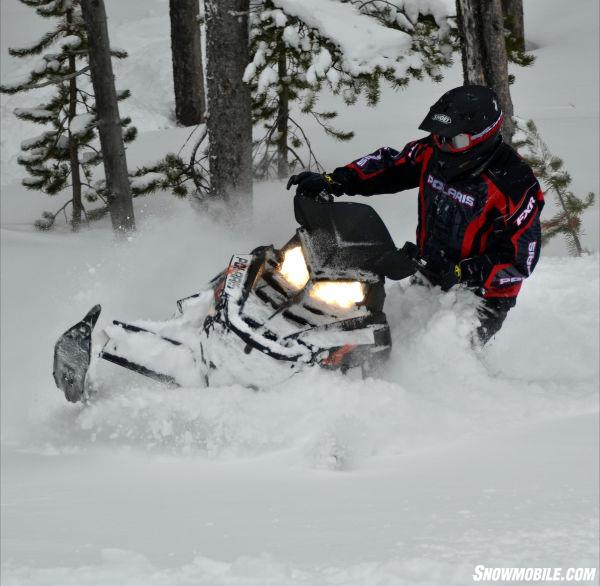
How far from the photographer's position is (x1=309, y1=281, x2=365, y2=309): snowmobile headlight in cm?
405

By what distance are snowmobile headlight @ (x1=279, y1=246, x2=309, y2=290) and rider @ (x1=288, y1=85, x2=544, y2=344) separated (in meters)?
0.45

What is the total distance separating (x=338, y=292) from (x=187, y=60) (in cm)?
1209

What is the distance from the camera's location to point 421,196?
4.70 metres

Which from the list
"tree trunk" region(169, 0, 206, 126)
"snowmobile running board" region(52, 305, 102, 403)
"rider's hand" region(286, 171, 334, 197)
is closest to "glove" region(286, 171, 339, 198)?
"rider's hand" region(286, 171, 334, 197)

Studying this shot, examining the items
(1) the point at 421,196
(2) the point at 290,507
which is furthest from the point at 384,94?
(2) the point at 290,507

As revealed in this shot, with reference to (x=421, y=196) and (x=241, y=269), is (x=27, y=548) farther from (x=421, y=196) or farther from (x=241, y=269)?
(x=421, y=196)

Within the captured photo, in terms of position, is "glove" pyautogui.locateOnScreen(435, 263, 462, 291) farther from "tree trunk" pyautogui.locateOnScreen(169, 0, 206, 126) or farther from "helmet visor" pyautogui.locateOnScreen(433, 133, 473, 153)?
"tree trunk" pyautogui.locateOnScreen(169, 0, 206, 126)

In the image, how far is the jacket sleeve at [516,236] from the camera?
13.6ft

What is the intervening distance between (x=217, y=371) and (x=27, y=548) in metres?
1.53

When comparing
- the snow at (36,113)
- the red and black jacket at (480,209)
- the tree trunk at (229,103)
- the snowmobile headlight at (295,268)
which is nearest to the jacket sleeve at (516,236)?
the red and black jacket at (480,209)

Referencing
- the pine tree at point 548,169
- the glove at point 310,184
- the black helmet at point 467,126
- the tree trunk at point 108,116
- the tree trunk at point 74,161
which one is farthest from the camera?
the tree trunk at point 74,161

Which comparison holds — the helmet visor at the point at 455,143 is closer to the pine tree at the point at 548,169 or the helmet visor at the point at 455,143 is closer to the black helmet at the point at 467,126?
the black helmet at the point at 467,126

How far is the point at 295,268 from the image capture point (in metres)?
4.24

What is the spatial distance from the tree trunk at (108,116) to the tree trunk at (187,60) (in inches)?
206
